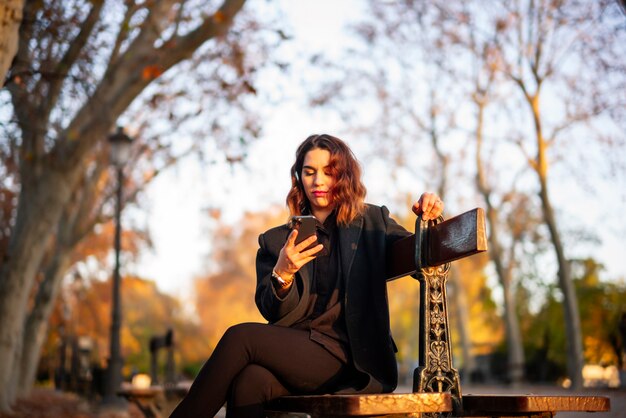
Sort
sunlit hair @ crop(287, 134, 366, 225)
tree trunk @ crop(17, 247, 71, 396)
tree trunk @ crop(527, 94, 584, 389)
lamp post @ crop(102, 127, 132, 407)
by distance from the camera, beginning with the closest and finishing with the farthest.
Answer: sunlit hair @ crop(287, 134, 366, 225) → lamp post @ crop(102, 127, 132, 407) → tree trunk @ crop(527, 94, 584, 389) → tree trunk @ crop(17, 247, 71, 396)

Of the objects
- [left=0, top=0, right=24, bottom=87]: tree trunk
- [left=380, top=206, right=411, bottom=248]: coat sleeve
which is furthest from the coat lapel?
[left=0, top=0, right=24, bottom=87]: tree trunk

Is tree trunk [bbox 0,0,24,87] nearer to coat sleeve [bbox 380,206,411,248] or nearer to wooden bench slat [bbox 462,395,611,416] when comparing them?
coat sleeve [bbox 380,206,411,248]

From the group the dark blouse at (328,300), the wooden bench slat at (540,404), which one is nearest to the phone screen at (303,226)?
the dark blouse at (328,300)

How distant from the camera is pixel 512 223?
2905cm

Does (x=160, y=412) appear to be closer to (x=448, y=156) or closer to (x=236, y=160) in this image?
(x=236, y=160)

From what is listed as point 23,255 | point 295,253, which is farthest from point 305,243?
point 23,255

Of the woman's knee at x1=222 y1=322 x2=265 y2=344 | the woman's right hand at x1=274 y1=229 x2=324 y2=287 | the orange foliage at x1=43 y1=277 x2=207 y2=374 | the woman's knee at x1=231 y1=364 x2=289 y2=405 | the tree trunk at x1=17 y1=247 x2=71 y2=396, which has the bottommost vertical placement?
the woman's knee at x1=231 y1=364 x2=289 y2=405

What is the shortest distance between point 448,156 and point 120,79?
15.6 meters

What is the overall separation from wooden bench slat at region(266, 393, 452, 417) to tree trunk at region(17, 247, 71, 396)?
48.2ft

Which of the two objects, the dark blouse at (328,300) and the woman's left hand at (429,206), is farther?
the dark blouse at (328,300)

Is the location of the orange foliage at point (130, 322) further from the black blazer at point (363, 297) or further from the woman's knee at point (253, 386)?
the woman's knee at point (253, 386)

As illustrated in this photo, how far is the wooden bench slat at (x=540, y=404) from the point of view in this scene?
326 centimetres

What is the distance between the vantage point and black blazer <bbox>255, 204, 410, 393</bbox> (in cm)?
365

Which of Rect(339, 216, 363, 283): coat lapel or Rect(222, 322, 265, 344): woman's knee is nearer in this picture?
Rect(222, 322, 265, 344): woman's knee
